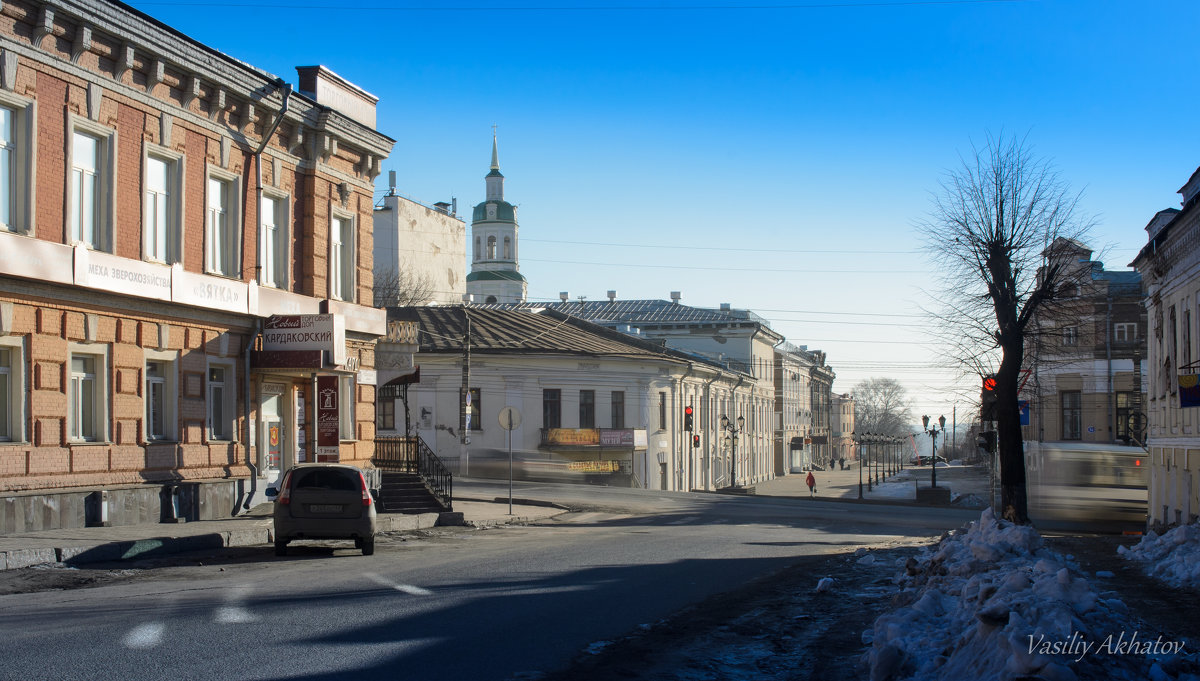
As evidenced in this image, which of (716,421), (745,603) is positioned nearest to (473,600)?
(745,603)

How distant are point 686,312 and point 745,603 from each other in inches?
2774

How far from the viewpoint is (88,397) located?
18219mm

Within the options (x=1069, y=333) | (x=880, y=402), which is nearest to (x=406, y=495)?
(x=1069, y=333)

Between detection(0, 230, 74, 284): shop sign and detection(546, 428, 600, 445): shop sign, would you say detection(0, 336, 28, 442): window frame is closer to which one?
detection(0, 230, 74, 284): shop sign

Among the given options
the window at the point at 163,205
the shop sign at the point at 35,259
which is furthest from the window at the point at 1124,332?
the shop sign at the point at 35,259

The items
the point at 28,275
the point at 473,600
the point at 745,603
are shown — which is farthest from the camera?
the point at 28,275

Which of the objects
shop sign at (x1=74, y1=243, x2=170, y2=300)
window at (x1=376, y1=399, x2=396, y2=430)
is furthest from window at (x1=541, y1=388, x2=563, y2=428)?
shop sign at (x1=74, y1=243, x2=170, y2=300)

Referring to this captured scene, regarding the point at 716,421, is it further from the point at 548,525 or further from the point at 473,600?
the point at 473,600

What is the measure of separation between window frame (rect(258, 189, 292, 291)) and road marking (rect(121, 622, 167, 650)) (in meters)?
14.6

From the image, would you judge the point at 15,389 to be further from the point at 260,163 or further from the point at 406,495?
the point at 406,495

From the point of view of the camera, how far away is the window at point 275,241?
23.0 m

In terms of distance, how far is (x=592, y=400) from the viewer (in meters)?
53.4

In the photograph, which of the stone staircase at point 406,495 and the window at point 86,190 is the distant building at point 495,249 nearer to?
the stone staircase at point 406,495

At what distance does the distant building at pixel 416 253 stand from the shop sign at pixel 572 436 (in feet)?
58.9
